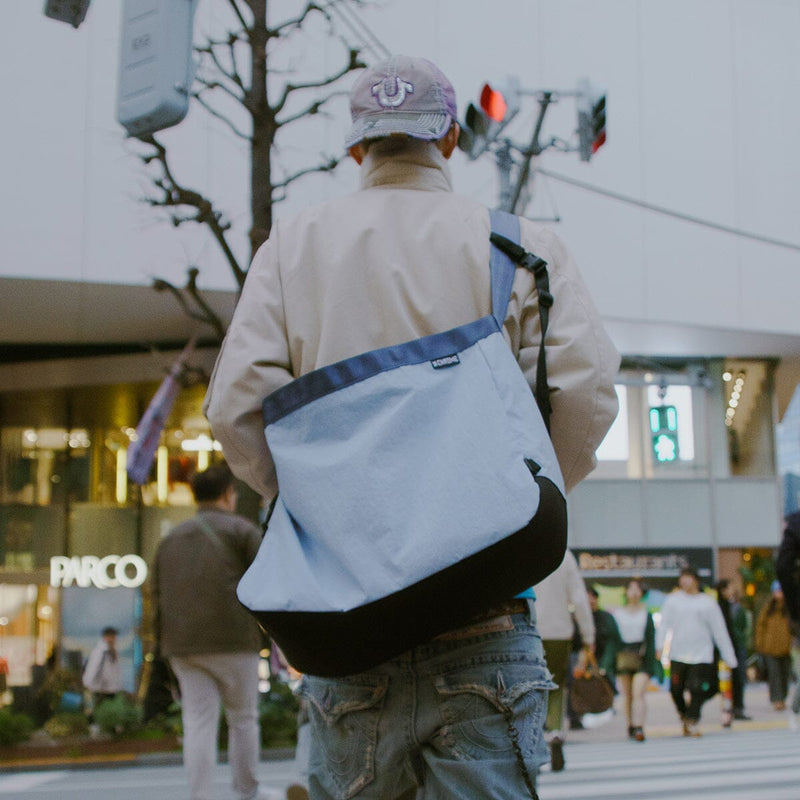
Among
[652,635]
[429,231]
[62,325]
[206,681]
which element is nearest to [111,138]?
[62,325]

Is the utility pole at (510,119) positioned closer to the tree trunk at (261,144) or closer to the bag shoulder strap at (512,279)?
the tree trunk at (261,144)

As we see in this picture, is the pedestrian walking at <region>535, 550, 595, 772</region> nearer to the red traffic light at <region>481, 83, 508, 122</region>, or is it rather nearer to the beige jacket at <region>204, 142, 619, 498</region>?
the red traffic light at <region>481, 83, 508, 122</region>

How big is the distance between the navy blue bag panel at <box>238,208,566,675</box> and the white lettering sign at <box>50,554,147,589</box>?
76.7 ft

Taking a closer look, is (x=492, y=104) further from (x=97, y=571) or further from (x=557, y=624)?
(x=97, y=571)

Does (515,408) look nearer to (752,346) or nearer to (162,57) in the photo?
(162,57)

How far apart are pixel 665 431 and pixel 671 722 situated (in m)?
8.60

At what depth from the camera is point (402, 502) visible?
6.47ft

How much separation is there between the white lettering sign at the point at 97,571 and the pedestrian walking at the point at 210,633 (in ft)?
62.7

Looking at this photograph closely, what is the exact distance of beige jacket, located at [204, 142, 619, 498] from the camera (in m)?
2.25

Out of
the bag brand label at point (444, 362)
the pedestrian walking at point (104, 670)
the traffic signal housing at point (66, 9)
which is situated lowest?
the pedestrian walking at point (104, 670)

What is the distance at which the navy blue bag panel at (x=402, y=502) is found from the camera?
1938 millimetres

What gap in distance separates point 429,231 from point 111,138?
61.0 feet

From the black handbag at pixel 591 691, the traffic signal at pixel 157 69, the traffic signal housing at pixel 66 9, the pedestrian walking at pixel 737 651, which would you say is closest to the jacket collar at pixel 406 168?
the traffic signal at pixel 157 69

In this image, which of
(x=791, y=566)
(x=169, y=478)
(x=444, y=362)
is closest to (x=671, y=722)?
(x=791, y=566)
